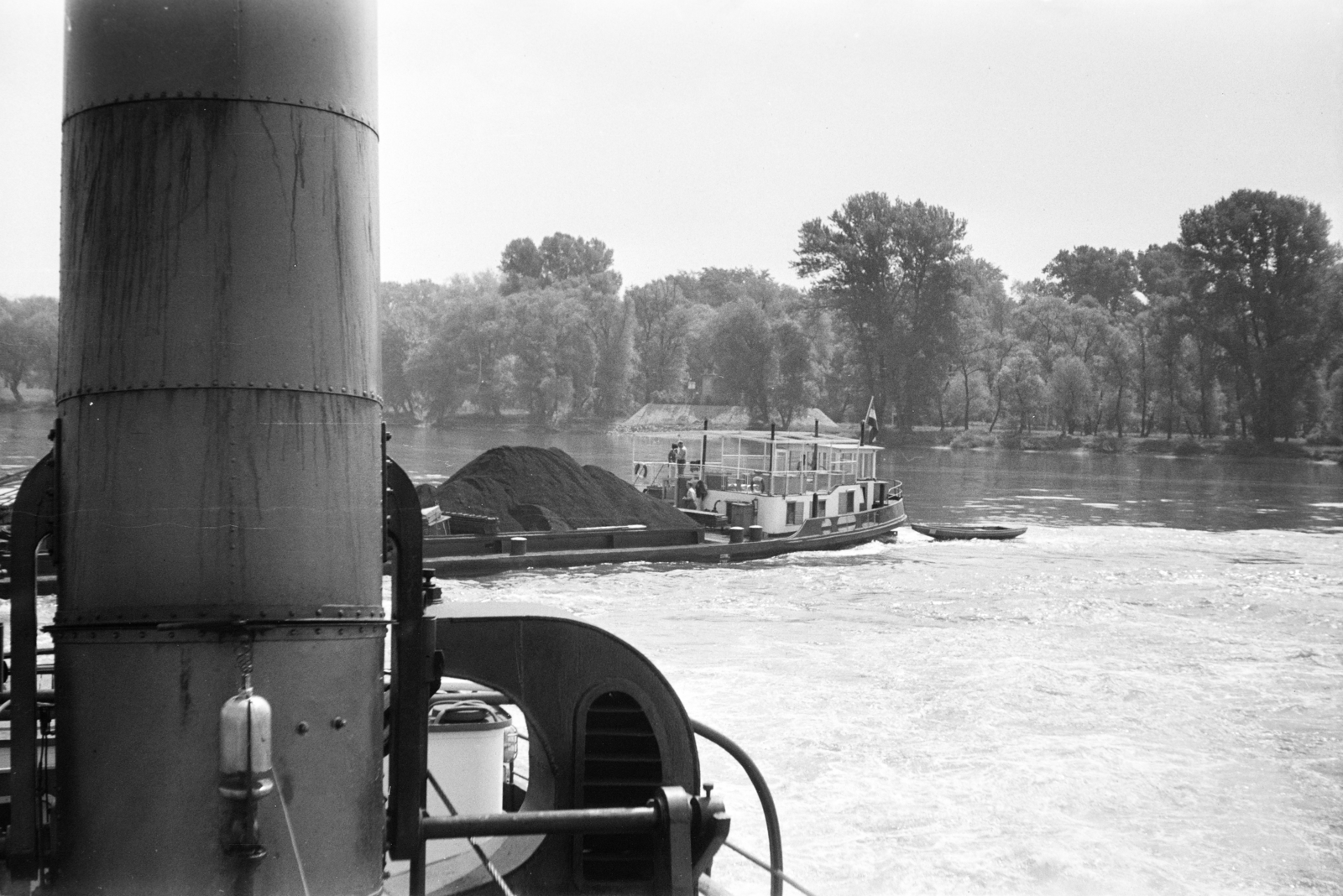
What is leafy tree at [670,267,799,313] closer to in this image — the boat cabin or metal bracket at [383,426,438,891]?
the boat cabin

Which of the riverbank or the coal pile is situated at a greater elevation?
the riverbank

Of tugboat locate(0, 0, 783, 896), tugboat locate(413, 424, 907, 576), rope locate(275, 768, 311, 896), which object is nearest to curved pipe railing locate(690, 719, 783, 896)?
tugboat locate(0, 0, 783, 896)

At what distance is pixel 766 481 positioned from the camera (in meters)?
37.8

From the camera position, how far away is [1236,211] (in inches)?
3359

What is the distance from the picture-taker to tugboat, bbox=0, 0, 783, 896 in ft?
12.3

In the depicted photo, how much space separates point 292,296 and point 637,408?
322ft

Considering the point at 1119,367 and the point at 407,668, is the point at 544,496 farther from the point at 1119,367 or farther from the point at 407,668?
the point at 1119,367

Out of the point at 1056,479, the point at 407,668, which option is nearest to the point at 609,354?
the point at 1056,479

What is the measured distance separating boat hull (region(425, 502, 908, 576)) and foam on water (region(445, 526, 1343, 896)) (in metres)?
0.59

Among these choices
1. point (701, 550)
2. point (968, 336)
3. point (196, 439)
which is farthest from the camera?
point (968, 336)

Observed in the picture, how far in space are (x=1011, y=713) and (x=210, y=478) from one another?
15.2 meters

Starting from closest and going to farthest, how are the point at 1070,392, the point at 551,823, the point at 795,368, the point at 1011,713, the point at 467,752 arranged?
the point at 551,823
the point at 467,752
the point at 1011,713
the point at 1070,392
the point at 795,368

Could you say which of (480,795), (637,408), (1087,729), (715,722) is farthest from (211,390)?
(637,408)

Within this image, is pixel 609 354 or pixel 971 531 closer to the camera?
pixel 971 531
